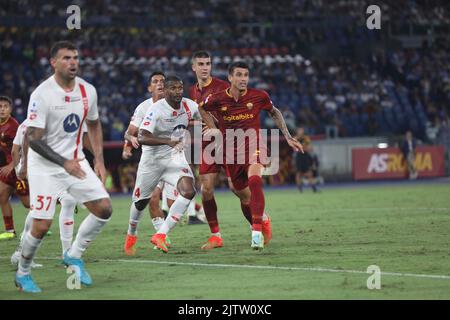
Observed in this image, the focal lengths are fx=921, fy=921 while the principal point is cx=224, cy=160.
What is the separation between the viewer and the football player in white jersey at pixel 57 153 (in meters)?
9.78

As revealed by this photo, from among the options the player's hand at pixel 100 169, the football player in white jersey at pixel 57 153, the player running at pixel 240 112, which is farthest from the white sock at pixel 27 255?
the player running at pixel 240 112

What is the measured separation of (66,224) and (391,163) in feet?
88.4

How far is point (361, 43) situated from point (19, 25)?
670 inches

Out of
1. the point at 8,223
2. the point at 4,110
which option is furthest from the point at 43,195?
the point at 8,223

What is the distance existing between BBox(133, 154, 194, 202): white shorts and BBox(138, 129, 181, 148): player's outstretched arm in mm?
411

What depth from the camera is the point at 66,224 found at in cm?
1188

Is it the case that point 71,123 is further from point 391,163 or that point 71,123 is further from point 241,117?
point 391,163

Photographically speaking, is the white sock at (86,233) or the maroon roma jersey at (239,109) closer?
the white sock at (86,233)

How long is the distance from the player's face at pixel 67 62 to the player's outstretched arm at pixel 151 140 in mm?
3366

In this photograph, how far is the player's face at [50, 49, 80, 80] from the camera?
9883mm

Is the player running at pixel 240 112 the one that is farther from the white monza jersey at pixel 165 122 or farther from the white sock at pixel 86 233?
the white sock at pixel 86 233

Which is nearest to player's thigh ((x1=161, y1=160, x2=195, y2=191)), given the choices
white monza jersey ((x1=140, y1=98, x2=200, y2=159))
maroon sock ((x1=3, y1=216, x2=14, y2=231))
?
white monza jersey ((x1=140, y1=98, x2=200, y2=159))

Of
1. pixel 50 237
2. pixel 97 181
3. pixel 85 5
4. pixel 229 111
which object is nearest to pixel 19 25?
pixel 85 5
